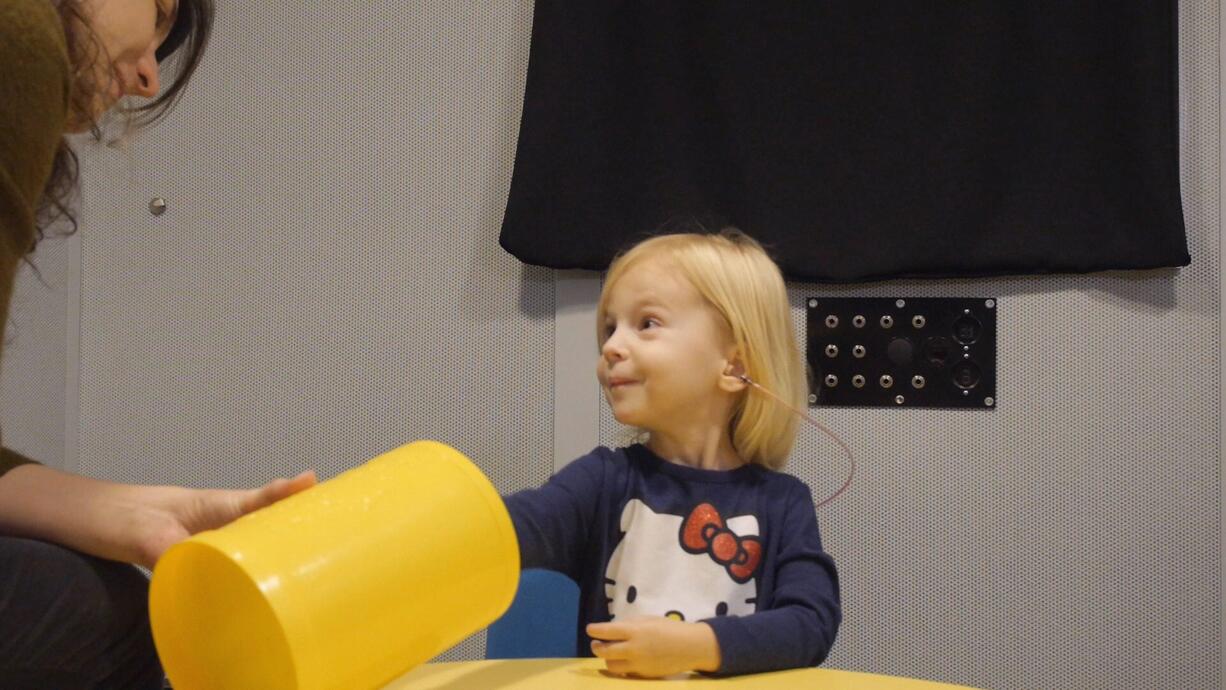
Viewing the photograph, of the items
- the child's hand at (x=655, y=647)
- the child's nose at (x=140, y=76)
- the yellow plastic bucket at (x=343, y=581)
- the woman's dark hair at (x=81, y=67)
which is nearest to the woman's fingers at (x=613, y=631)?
the child's hand at (x=655, y=647)

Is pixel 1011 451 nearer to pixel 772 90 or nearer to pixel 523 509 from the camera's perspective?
pixel 772 90

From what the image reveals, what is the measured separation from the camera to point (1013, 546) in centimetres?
191

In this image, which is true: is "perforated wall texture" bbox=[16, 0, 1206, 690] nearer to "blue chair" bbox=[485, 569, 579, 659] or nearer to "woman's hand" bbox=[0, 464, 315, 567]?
"blue chair" bbox=[485, 569, 579, 659]

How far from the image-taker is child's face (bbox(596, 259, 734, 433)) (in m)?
1.25

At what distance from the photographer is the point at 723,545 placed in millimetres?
1190

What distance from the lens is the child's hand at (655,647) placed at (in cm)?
89

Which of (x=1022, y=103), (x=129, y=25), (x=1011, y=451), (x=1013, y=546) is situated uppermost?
(x=1022, y=103)

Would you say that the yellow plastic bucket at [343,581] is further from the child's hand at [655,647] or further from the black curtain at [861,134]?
the black curtain at [861,134]

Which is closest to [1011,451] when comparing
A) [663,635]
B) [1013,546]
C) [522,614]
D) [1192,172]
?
[1013,546]

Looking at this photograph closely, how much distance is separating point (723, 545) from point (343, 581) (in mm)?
597

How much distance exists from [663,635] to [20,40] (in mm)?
625

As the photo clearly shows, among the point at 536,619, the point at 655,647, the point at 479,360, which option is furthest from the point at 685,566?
the point at 479,360

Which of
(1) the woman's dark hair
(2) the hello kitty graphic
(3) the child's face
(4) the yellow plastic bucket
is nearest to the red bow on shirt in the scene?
(2) the hello kitty graphic

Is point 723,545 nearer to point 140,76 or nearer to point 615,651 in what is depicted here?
point 615,651
